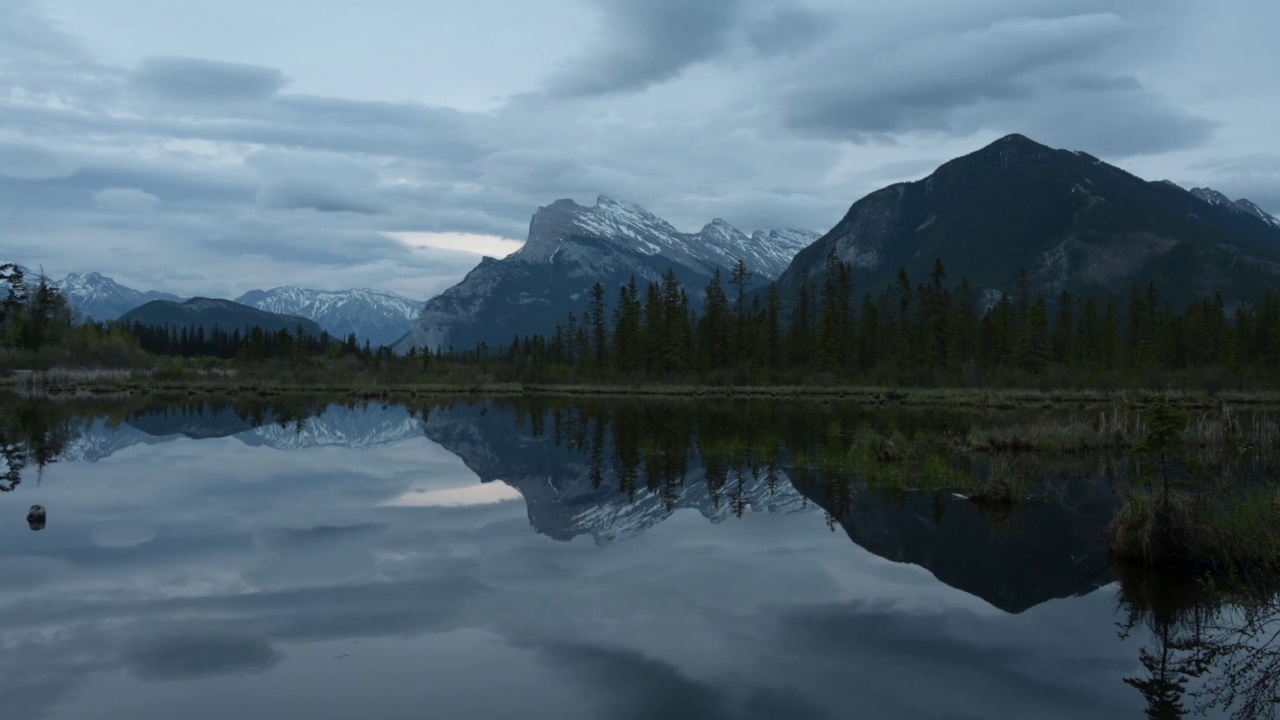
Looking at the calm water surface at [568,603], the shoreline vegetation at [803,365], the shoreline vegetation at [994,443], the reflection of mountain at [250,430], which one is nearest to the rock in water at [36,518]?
the calm water surface at [568,603]

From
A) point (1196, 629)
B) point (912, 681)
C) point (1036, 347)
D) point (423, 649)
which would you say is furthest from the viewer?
point (1036, 347)

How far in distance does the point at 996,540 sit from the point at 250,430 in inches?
1516

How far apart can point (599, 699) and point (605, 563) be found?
22.6 ft

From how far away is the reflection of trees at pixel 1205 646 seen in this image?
409 inches

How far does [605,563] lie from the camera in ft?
56.6

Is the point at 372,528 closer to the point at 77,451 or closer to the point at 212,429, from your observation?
the point at 77,451

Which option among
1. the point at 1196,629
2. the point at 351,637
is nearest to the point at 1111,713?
the point at 1196,629

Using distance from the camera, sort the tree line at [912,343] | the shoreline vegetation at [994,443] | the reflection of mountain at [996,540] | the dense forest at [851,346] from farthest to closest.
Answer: the tree line at [912,343] < the dense forest at [851,346] < the shoreline vegetation at [994,443] < the reflection of mountain at [996,540]

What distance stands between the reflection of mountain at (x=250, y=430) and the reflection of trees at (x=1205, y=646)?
3257 cm

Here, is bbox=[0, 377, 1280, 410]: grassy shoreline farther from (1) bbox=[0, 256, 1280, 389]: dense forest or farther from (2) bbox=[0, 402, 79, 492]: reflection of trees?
(2) bbox=[0, 402, 79, 492]: reflection of trees

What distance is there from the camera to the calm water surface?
34.3 feet

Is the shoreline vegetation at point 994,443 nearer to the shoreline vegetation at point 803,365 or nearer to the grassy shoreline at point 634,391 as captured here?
the grassy shoreline at point 634,391

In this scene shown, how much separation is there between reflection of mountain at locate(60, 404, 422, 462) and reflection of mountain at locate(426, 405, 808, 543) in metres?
6.88

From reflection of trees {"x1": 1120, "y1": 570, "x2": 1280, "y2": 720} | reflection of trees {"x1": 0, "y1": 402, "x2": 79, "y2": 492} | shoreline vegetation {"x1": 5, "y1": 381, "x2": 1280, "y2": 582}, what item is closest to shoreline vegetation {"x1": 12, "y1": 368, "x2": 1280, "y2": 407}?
shoreline vegetation {"x1": 5, "y1": 381, "x2": 1280, "y2": 582}
